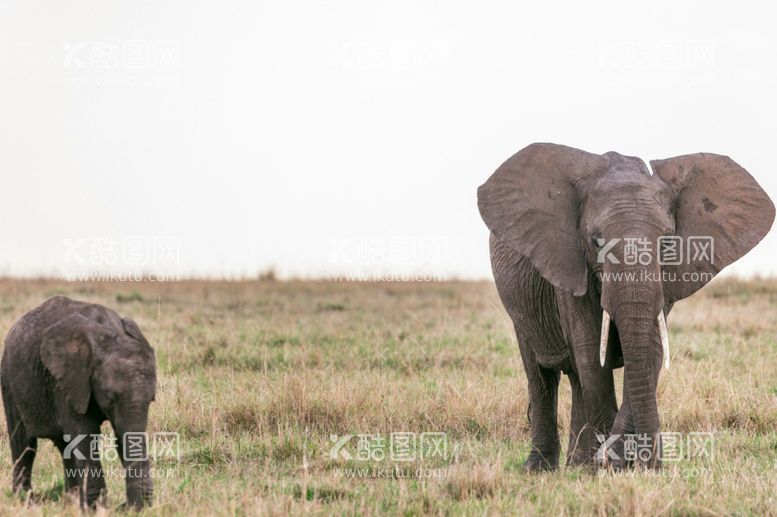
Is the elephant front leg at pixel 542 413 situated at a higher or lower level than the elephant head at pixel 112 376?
lower

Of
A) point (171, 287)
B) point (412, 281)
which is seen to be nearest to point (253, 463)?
point (171, 287)

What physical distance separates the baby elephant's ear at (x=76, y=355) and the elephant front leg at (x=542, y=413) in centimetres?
428

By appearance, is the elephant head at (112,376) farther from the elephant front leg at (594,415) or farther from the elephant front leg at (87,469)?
the elephant front leg at (594,415)

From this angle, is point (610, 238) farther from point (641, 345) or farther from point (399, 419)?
point (399, 419)

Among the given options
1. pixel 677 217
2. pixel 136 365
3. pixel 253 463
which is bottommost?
pixel 253 463

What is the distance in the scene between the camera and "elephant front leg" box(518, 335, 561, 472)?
35.0 feet

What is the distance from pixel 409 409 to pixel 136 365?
4999 millimetres

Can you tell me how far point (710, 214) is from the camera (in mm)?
9711

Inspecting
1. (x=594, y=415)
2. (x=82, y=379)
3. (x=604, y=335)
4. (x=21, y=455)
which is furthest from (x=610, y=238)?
(x=21, y=455)

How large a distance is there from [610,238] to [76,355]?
3.94 metres

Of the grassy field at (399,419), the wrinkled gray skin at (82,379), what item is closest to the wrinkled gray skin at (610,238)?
the grassy field at (399,419)

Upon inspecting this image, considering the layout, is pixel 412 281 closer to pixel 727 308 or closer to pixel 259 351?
pixel 727 308

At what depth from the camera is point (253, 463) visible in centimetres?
1011

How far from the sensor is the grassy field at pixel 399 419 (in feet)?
27.2
